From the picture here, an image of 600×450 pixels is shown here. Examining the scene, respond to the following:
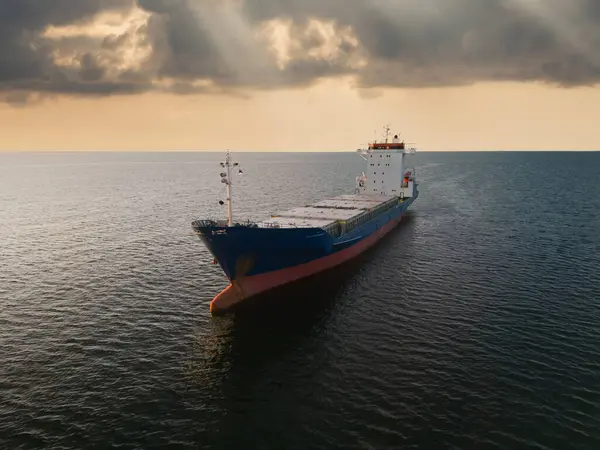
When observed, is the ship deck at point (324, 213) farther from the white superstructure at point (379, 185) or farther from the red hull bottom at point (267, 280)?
the red hull bottom at point (267, 280)

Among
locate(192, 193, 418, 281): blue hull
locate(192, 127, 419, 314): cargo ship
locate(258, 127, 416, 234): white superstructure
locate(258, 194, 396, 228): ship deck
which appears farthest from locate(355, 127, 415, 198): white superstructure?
locate(192, 193, 418, 281): blue hull

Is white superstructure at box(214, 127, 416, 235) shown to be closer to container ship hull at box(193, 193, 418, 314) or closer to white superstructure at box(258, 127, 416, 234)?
white superstructure at box(258, 127, 416, 234)

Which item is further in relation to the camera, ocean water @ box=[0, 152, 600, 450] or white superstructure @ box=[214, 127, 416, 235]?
white superstructure @ box=[214, 127, 416, 235]

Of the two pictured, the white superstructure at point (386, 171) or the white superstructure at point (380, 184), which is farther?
the white superstructure at point (386, 171)

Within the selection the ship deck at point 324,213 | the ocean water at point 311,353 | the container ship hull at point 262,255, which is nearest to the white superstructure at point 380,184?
the ship deck at point 324,213

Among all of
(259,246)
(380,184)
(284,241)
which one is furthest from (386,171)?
(259,246)

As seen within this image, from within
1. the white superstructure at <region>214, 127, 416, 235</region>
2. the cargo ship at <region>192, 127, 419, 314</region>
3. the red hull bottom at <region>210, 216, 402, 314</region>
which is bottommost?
the red hull bottom at <region>210, 216, 402, 314</region>

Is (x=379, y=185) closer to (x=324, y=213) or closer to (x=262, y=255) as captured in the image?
(x=324, y=213)

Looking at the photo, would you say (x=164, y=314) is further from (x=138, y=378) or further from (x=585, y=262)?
(x=585, y=262)

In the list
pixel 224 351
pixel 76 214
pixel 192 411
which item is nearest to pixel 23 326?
pixel 224 351
